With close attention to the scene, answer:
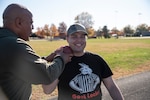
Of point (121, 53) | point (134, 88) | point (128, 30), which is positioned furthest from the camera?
point (128, 30)

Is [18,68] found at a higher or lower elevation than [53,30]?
higher

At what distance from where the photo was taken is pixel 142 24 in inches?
5536

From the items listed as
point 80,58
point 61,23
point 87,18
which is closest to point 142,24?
point 87,18

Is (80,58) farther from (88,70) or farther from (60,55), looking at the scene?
(60,55)

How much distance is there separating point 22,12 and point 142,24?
14480 centimetres

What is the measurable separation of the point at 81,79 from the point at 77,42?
51 cm

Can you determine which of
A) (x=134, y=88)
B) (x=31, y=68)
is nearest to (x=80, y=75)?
(x=31, y=68)

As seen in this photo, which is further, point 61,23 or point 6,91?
point 61,23

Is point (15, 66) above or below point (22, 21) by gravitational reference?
below

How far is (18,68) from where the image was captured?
195 centimetres

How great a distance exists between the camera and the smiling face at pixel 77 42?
3.27 meters

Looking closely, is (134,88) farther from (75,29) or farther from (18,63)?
(18,63)

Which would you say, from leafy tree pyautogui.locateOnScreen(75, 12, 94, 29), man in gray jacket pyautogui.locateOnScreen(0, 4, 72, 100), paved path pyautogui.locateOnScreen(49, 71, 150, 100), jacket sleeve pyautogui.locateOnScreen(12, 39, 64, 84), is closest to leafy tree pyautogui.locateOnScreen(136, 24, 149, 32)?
leafy tree pyautogui.locateOnScreen(75, 12, 94, 29)

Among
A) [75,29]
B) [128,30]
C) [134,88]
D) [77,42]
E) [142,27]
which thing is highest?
[75,29]
